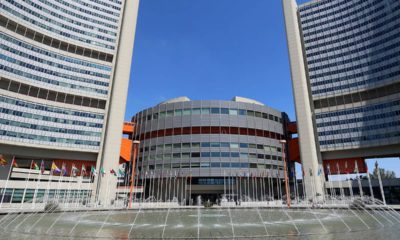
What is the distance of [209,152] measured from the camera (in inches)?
3002

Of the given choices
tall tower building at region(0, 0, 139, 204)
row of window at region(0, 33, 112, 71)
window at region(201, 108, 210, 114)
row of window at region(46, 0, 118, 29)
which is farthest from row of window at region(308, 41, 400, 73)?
row of window at region(0, 33, 112, 71)

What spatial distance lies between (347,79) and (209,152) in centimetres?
5341

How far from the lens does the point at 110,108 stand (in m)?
82.8

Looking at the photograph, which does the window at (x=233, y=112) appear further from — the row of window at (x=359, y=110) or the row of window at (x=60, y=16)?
the row of window at (x=60, y=16)

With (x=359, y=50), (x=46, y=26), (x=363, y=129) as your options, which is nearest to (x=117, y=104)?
(x=46, y=26)

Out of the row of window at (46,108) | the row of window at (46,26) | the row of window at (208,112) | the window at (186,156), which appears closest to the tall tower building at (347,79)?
the row of window at (208,112)

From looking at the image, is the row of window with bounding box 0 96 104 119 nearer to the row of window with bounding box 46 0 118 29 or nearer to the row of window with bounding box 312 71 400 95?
the row of window with bounding box 46 0 118 29

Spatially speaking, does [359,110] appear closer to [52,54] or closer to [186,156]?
[186,156]

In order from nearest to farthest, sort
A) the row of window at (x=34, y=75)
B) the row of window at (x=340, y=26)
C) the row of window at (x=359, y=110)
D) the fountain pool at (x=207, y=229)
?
1. the fountain pool at (x=207, y=229)
2. the row of window at (x=34, y=75)
3. the row of window at (x=359, y=110)
4. the row of window at (x=340, y=26)

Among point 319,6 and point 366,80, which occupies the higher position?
point 319,6

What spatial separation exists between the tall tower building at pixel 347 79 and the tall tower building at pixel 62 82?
6483 cm

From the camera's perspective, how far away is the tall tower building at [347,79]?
254ft

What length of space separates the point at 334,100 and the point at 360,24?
27.3 m

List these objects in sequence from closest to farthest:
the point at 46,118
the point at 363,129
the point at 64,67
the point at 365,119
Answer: the point at 46,118, the point at 64,67, the point at 363,129, the point at 365,119
